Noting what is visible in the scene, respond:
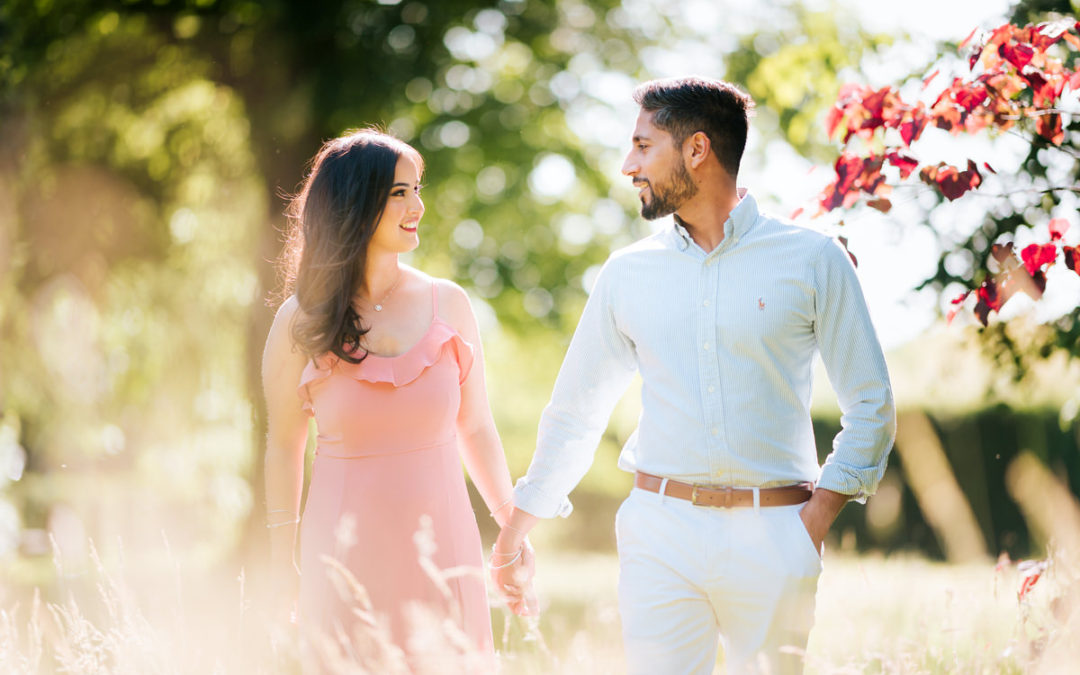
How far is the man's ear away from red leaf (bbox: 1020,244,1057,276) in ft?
4.60

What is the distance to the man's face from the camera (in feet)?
9.96

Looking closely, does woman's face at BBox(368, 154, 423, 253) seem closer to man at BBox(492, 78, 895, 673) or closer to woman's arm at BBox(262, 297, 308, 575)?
woman's arm at BBox(262, 297, 308, 575)

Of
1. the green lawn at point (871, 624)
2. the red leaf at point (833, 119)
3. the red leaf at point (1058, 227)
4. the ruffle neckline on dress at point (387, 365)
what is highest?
the red leaf at point (833, 119)

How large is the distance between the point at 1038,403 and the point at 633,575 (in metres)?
11.3

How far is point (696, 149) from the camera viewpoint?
3.05 metres

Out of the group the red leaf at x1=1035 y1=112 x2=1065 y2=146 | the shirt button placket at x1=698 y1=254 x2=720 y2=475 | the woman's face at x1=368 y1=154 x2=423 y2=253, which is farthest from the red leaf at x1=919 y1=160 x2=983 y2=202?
the woman's face at x1=368 y1=154 x2=423 y2=253

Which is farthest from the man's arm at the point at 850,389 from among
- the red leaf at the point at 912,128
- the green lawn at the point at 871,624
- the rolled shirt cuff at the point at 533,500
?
the red leaf at the point at 912,128

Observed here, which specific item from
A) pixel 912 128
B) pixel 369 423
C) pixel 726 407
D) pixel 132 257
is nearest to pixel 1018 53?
pixel 912 128

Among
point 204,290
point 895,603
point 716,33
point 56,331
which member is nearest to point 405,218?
point 895,603

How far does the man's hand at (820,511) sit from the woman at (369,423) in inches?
38.2

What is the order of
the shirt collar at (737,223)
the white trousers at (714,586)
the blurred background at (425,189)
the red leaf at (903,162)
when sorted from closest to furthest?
the white trousers at (714,586)
the shirt collar at (737,223)
the red leaf at (903,162)
the blurred background at (425,189)

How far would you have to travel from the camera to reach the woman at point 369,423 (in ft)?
10.7

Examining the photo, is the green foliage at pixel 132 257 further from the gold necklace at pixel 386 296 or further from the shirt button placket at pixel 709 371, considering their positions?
the shirt button placket at pixel 709 371

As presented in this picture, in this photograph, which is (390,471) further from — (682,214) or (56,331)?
(56,331)
